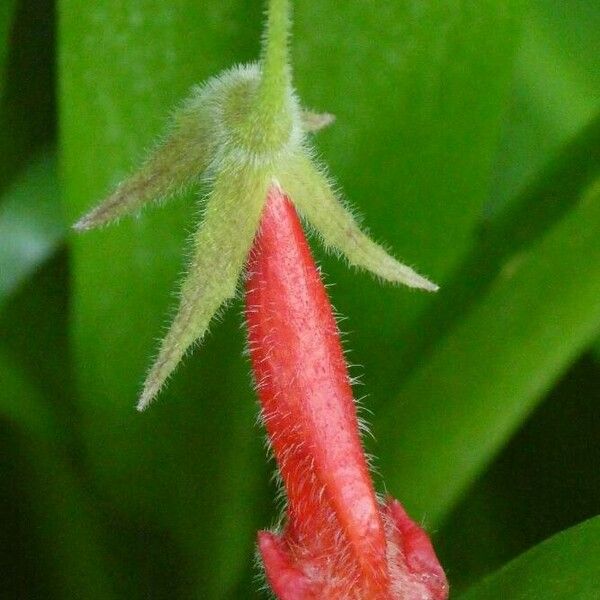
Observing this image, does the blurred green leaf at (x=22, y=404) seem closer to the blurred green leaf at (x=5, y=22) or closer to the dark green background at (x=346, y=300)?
the dark green background at (x=346, y=300)

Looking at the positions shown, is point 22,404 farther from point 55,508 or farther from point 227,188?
point 227,188

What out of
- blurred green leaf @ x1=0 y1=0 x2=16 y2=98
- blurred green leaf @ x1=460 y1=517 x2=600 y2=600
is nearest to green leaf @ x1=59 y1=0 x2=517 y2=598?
blurred green leaf @ x1=0 y1=0 x2=16 y2=98

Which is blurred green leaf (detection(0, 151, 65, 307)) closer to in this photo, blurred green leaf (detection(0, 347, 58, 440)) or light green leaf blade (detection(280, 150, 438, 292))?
blurred green leaf (detection(0, 347, 58, 440))

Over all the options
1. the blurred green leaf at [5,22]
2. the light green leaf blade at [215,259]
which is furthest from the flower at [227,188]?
the blurred green leaf at [5,22]

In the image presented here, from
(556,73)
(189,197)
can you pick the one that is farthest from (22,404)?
(556,73)

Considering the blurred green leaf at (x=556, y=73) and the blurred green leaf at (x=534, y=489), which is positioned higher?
the blurred green leaf at (x=556, y=73)
